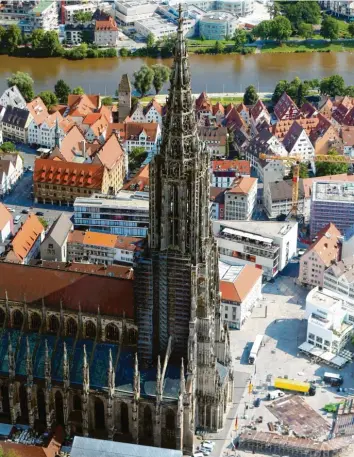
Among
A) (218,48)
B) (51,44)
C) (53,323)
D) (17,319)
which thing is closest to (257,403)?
(53,323)

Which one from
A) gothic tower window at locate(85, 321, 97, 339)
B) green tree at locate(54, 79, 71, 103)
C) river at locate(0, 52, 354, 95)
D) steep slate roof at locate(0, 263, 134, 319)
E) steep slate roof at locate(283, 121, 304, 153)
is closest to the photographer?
steep slate roof at locate(0, 263, 134, 319)

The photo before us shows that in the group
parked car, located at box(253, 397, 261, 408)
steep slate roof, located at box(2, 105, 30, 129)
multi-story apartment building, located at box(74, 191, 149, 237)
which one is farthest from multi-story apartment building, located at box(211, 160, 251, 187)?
parked car, located at box(253, 397, 261, 408)

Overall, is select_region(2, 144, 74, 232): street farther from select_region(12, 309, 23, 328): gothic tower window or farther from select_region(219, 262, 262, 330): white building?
select_region(12, 309, 23, 328): gothic tower window

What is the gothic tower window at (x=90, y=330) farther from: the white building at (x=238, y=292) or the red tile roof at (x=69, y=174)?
the red tile roof at (x=69, y=174)

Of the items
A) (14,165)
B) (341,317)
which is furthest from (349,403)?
(14,165)

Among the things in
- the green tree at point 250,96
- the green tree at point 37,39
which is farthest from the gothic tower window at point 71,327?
the green tree at point 37,39

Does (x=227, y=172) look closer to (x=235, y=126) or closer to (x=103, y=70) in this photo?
(x=235, y=126)

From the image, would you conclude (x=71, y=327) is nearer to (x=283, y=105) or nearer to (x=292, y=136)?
(x=292, y=136)
